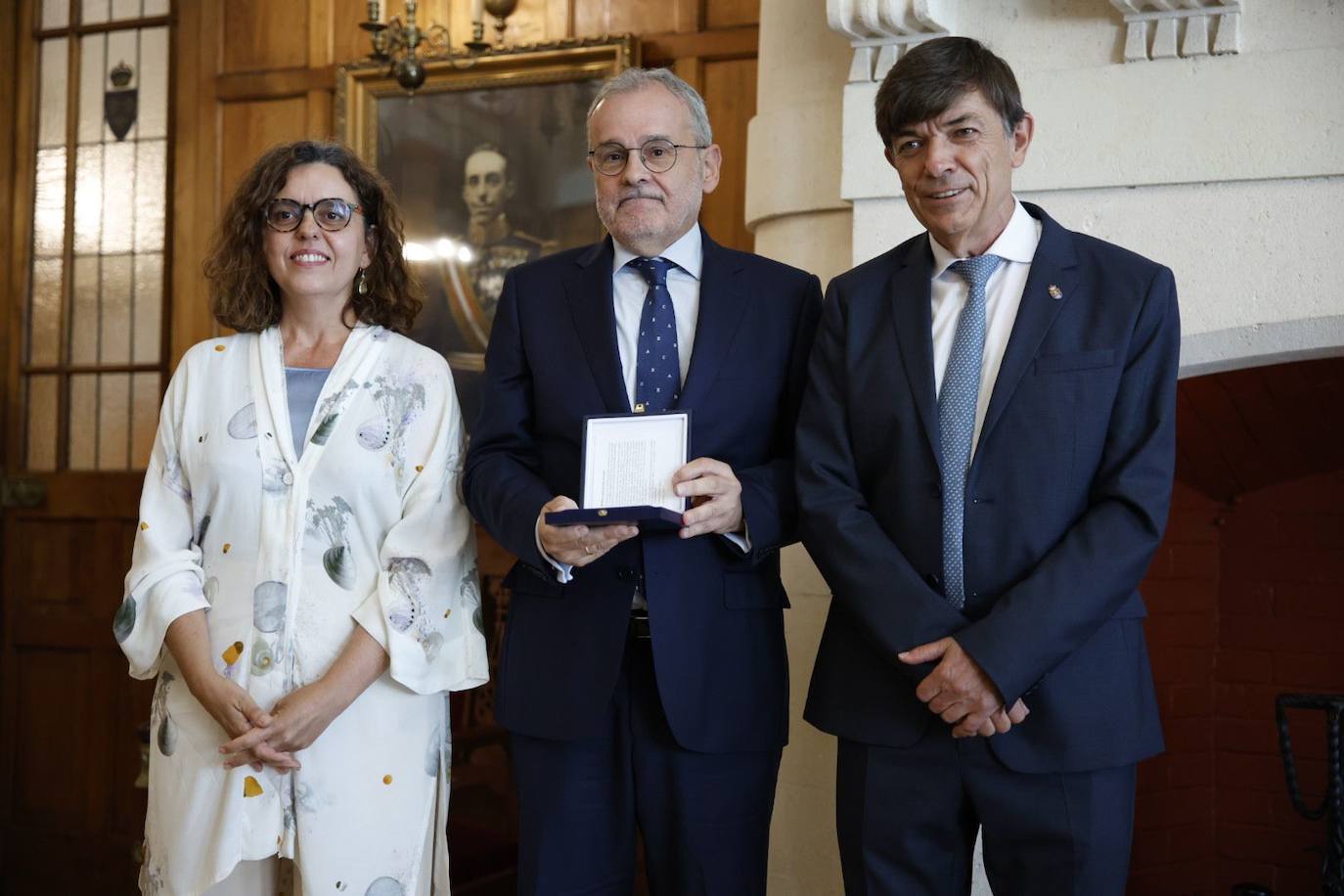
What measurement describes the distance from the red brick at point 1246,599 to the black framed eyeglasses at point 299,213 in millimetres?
2585

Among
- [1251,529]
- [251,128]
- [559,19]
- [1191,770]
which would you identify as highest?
[559,19]

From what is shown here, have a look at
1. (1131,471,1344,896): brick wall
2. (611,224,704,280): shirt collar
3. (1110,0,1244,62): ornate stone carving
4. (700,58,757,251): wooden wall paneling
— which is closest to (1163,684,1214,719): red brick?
(1131,471,1344,896): brick wall

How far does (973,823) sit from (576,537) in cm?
71

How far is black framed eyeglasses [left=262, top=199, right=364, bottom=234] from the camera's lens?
2279mm

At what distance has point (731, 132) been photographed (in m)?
3.99

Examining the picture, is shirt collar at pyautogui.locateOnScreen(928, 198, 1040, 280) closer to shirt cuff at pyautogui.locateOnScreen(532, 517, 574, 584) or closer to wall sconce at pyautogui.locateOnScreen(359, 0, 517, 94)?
shirt cuff at pyautogui.locateOnScreen(532, 517, 574, 584)

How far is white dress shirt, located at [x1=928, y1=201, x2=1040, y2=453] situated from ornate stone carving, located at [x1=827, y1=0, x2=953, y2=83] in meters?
0.73

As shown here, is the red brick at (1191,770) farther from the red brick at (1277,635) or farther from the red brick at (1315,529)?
the red brick at (1315,529)

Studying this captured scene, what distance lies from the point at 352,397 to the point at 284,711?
51cm

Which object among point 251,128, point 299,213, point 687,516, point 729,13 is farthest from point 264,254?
point 251,128

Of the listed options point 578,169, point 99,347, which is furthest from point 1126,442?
point 99,347

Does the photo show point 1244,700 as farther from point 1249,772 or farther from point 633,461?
point 633,461

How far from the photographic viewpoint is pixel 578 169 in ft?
13.5

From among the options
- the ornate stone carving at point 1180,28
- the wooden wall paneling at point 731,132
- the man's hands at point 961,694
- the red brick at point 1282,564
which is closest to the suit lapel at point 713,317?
the man's hands at point 961,694
